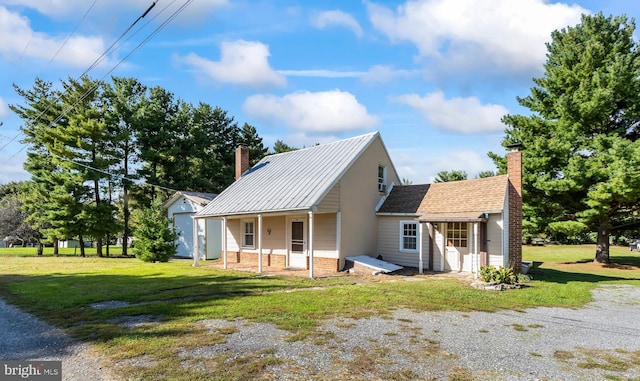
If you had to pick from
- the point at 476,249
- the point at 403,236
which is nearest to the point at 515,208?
the point at 476,249

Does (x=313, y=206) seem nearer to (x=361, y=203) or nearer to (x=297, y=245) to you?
(x=361, y=203)

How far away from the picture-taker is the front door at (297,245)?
56.0 ft

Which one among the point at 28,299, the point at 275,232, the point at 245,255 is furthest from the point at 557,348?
the point at 245,255

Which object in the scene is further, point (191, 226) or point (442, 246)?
point (191, 226)

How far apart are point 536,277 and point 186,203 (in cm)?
2039

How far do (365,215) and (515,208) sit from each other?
620cm

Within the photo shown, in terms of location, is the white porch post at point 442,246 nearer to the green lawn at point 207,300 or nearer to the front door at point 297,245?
the green lawn at point 207,300

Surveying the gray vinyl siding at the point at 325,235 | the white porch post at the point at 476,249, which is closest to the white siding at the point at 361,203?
the gray vinyl siding at the point at 325,235

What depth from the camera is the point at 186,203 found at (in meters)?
25.1

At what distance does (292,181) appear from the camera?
17.4m

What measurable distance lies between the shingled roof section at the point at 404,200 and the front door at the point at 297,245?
154 inches

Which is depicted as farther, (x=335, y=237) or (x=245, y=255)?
(x=245, y=255)

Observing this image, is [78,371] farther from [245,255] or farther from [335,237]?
[245,255]

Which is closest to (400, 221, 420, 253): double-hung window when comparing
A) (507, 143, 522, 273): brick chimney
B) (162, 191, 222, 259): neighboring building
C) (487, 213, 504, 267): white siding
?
(487, 213, 504, 267): white siding
